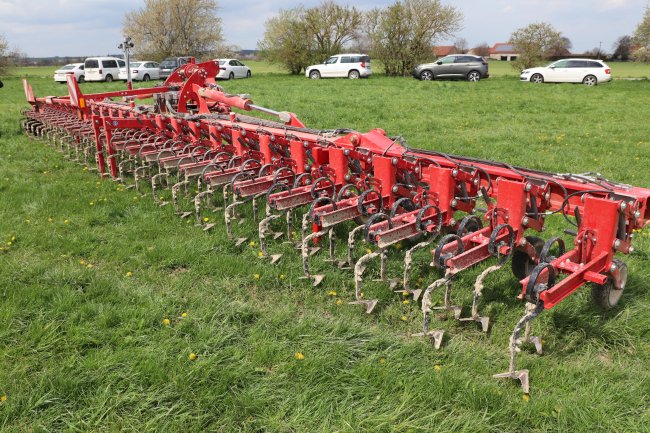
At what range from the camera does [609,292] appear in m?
3.36

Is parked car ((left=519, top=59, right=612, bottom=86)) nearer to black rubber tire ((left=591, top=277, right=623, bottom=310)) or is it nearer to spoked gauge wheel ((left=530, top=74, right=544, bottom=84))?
spoked gauge wheel ((left=530, top=74, right=544, bottom=84))

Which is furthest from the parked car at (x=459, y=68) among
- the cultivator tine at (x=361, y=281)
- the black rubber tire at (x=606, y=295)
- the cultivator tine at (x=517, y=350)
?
the cultivator tine at (x=517, y=350)

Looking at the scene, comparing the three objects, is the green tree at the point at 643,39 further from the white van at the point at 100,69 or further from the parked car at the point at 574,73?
the white van at the point at 100,69

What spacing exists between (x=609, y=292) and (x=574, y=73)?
21434mm

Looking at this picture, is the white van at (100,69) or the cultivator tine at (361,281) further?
the white van at (100,69)

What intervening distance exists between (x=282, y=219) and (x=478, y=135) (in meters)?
6.19

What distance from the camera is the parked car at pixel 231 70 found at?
27734mm

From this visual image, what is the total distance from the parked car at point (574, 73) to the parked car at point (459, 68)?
1917mm

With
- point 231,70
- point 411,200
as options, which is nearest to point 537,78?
point 231,70

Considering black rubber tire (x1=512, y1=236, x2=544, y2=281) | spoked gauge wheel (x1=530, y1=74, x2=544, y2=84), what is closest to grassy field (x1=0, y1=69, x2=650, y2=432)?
black rubber tire (x1=512, y1=236, x2=544, y2=281)

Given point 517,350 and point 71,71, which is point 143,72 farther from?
point 517,350

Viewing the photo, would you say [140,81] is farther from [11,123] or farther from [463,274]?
[463,274]

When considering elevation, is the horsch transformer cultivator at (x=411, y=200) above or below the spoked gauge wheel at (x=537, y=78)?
below

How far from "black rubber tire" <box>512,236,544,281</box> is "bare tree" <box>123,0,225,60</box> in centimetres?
3764
